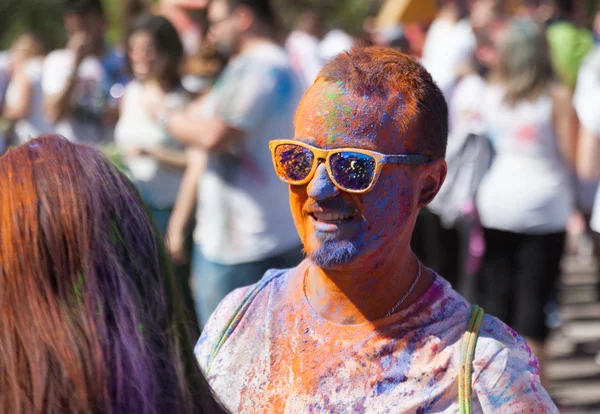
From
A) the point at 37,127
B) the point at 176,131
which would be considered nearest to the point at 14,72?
the point at 37,127

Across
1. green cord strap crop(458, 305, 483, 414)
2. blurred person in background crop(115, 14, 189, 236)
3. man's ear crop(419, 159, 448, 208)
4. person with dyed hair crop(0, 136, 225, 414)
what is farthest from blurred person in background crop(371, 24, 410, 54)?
person with dyed hair crop(0, 136, 225, 414)

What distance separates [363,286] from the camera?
205 cm

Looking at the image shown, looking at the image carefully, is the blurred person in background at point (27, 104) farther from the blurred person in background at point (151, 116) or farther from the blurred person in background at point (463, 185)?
the blurred person in background at point (463, 185)

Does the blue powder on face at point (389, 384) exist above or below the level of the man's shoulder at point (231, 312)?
below

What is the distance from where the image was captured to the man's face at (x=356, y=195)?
1.99 m

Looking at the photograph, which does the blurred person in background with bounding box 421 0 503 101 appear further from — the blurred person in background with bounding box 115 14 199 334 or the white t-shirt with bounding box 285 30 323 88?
the blurred person in background with bounding box 115 14 199 334

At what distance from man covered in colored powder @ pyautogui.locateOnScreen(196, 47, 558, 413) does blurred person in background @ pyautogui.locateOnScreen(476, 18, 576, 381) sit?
274cm

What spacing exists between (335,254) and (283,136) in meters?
2.22

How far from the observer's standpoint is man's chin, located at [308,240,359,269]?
6.55 ft

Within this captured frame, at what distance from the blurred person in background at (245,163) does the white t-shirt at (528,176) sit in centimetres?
116

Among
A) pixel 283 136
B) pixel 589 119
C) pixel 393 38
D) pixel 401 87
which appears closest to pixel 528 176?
pixel 589 119

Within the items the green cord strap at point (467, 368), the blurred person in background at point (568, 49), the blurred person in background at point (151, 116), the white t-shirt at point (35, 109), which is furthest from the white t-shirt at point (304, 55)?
the green cord strap at point (467, 368)

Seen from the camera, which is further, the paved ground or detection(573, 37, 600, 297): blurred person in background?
the paved ground

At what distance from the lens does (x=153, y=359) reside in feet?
5.35
